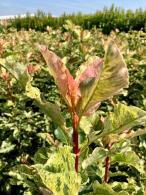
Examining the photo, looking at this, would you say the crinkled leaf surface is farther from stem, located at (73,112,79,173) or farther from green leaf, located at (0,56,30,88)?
green leaf, located at (0,56,30,88)

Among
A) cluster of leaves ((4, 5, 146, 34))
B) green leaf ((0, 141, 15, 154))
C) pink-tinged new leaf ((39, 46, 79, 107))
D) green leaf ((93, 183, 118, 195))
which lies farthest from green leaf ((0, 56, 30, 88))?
cluster of leaves ((4, 5, 146, 34))

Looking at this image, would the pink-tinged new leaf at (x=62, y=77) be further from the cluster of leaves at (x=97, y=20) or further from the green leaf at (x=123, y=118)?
the cluster of leaves at (x=97, y=20)

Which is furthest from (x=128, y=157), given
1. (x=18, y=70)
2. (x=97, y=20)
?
(x=97, y=20)

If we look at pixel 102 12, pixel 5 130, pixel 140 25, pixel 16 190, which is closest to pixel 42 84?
pixel 5 130

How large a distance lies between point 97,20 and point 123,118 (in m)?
17.6

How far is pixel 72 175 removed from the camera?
4.36ft

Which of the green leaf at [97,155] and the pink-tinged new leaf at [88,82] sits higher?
the pink-tinged new leaf at [88,82]

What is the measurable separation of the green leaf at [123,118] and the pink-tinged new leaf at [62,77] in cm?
13

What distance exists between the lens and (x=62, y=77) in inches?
54.6

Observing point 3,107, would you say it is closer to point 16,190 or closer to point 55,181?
point 16,190

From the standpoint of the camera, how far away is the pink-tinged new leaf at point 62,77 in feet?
4.46

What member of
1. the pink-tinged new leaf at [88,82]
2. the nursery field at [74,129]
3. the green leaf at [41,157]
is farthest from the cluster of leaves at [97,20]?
the pink-tinged new leaf at [88,82]

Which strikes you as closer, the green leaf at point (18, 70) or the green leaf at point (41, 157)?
the green leaf at point (18, 70)

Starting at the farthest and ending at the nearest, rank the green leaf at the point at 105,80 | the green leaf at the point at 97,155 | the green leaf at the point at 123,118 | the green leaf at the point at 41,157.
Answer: the green leaf at the point at 41,157, the green leaf at the point at 97,155, the green leaf at the point at 123,118, the green leaf at the point at 105,80
